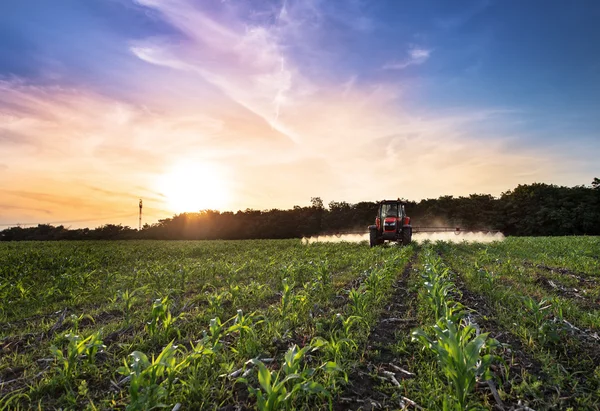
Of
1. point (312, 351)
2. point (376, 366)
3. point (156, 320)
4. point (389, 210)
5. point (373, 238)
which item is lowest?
point (376, 366)

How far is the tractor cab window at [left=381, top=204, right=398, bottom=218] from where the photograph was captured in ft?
76.4

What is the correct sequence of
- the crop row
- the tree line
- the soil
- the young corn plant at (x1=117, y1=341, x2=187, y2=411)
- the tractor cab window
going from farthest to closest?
the tree line < the tractor cab window < the soil < the crop row < the young corn plant at (x1=117, y1=341, x2=187, y2=411)

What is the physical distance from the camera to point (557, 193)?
60.4m

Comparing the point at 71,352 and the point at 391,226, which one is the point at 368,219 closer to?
the point at 391,226

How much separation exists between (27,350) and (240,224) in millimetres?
55277

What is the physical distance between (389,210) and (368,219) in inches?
1459

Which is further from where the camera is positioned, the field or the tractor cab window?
the tractor cab window

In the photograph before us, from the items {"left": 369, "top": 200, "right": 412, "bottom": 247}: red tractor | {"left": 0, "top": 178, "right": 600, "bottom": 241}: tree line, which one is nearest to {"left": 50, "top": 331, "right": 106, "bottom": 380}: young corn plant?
{"left": 369, "top": 200, "right": 412, "bottom": 247}: red tractor

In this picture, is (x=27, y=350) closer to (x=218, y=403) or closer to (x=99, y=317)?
(x=99, y=317)

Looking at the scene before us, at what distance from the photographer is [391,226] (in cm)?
2270

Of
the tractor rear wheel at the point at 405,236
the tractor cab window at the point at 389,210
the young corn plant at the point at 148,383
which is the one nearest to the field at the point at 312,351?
the young corn plant at the point at 148,383

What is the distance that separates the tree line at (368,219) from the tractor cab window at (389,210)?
3421 centimetres

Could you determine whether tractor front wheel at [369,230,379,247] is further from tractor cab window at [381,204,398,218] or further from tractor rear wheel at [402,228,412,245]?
tractor rear wheel at [402,228,412,245]

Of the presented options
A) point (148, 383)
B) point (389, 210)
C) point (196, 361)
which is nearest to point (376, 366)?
point (196, 361)
